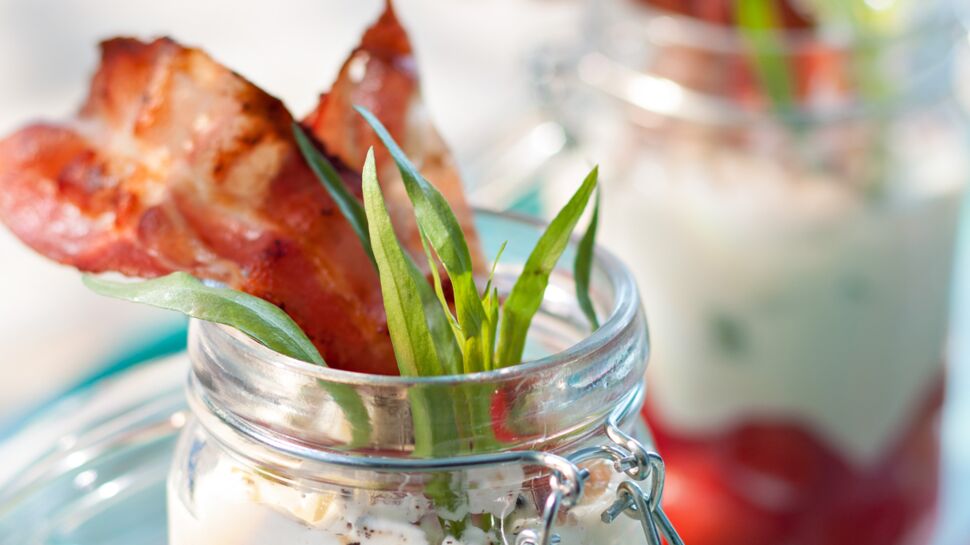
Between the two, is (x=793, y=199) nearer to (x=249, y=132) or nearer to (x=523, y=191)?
(x=523, y=191)

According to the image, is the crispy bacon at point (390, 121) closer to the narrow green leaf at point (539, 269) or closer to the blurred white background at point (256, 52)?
the narrow green leaf at point (539, 269)

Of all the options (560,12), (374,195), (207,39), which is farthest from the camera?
(207,39)

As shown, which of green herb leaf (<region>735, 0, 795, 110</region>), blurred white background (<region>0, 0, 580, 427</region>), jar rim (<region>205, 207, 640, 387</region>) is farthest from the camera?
blurred white background (<region>0, 0, 580, 427</region>)

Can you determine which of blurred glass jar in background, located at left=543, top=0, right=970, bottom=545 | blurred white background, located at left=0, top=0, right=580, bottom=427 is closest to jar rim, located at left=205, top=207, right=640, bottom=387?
blurred glass jar in background, located at left=543, top=0, right=970, bottom=545

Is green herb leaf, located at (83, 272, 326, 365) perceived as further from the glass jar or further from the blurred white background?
the blurred white background

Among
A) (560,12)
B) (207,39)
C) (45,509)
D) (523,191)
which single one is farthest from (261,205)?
(207,39)

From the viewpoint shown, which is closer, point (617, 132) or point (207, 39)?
point (617, 132)

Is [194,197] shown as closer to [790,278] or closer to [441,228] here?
[441,228]
